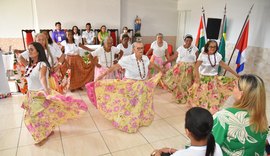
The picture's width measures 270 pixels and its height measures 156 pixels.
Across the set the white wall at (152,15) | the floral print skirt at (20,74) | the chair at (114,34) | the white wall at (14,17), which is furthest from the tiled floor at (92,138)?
the white wall at (152,15)

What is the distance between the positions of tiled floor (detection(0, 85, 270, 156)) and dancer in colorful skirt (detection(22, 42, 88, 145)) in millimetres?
218

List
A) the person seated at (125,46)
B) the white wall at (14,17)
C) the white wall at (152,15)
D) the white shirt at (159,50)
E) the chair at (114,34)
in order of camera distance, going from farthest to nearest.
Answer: the white wall at (152,15), the chair at (114,34), the white wall at (14,17), the white shirt at (159,50), the person seated at (125,46)

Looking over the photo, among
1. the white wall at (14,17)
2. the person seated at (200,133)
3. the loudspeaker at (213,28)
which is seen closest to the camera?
the person seated at (200,133)

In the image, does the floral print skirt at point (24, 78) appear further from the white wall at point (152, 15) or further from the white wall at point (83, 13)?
the white wall at point (152, 15)

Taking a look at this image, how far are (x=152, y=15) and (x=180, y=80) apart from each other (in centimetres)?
616

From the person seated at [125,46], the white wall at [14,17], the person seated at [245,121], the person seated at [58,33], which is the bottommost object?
the person seated at [245,121]

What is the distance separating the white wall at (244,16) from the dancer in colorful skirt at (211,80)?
2886mm

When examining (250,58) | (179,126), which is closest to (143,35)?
(250,58)

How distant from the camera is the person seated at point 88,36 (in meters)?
7.93

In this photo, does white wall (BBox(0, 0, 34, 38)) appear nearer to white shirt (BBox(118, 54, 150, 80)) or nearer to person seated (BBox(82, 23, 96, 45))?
person seated (BBox(82, 23, 96, 45))

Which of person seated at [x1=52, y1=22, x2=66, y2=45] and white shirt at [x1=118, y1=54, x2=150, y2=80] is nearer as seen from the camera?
white shirt at [x1=118, y1=54, x2=150, y2=80]

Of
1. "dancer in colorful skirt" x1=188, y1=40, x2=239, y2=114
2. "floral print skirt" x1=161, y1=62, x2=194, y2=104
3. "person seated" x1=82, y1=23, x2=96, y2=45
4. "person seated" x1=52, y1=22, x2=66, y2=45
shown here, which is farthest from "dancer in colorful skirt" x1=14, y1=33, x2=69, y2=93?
"person seated" x1=82, y1=23, x2=96, y2=45

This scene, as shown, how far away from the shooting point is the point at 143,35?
9.71m

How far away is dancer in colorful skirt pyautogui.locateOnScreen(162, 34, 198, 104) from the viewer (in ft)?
14.1
